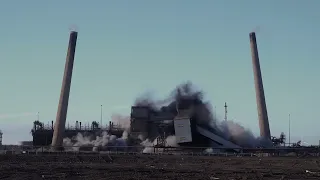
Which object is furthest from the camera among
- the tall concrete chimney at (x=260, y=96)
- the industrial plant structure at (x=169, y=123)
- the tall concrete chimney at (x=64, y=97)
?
the tall concrete chimney at (x=260, y=96)

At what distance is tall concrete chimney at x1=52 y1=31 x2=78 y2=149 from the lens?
99375 millimetres

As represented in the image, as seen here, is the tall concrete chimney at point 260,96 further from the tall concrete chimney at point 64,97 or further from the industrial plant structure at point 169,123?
the tall concrete chimney at point 64,97

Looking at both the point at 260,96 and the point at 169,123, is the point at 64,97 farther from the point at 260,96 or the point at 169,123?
the point at 260,96

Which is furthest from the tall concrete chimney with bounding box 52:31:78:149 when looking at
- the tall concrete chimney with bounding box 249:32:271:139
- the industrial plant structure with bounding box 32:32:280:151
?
the tall concrete chimney with bounding box 249:32:271:139

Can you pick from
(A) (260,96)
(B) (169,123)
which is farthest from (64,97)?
(A) (260,96)

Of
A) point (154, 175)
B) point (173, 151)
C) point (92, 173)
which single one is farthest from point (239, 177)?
point (173, 151)

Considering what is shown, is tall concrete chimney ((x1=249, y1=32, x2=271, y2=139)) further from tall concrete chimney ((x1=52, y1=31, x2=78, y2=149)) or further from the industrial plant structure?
tall concrete chimney ((x1=52, y1=31, x2=78, y2=149))

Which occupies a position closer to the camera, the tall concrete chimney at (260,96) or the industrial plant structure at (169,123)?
the industrial plant structure at (169,123)

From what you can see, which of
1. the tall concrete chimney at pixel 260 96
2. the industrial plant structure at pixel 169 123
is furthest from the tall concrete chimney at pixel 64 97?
the tall concrete chimney at pixel 260 96

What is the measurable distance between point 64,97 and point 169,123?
1903 cm

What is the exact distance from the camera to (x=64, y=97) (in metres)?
101

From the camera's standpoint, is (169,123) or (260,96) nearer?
(169,123)

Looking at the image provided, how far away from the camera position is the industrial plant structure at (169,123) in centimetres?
9162

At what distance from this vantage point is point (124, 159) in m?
63.0
